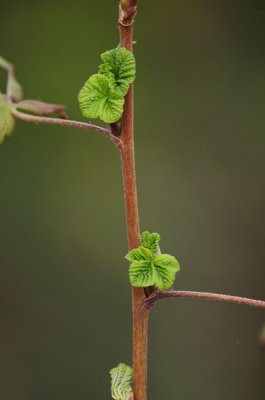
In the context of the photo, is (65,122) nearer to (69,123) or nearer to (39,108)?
(69,123)

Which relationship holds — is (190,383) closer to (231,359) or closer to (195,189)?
(231,359)

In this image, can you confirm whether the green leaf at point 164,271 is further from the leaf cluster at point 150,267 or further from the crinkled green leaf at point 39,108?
the crinkled green leaf at point 39,108

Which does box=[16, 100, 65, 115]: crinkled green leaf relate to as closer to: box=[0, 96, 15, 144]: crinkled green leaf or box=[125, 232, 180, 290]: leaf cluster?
box=[0, 96, 15, 144]: crinkled green leaf

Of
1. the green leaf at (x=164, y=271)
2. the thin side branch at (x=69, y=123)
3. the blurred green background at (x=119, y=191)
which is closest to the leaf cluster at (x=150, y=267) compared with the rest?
the green leaf at (x=164, y=271)

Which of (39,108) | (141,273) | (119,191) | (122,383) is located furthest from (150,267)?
(119,191)

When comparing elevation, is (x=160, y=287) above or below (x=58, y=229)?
below

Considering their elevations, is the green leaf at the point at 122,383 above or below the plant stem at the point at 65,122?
below

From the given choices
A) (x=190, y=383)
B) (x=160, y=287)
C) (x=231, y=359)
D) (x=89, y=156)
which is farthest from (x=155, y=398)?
(x=160, y=287)
